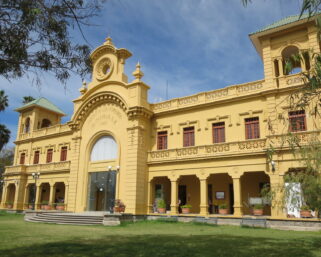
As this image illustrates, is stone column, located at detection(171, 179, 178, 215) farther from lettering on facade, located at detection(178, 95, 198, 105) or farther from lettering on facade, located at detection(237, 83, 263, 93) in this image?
lettering on facade, located at detection(237, 83, 263, 93)

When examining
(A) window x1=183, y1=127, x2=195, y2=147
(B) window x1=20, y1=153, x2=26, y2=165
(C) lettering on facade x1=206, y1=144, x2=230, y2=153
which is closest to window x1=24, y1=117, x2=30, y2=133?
(B) window x1=20, y1=153, x2=26, y2=165

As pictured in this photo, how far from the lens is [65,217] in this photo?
21.1 m

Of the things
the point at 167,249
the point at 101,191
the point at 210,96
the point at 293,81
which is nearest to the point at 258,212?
the point at 293,81

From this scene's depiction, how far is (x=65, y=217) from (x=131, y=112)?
9109mm

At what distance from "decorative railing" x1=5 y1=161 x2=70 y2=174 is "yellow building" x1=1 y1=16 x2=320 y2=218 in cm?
23

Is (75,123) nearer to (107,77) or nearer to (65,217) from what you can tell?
(107,77)

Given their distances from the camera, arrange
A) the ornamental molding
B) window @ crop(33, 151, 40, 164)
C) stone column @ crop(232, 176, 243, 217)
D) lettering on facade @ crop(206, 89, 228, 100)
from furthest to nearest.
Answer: window @ crop(33, 151, 40, 164) < the ornamental molding < lettering on facade @ crop(206, 89, 228, 100) < stone column @ crop(232, 176, 243, 217)

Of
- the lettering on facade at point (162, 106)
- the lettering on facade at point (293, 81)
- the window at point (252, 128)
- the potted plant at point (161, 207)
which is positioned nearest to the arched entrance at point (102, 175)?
the potted plant at point (161, 207)

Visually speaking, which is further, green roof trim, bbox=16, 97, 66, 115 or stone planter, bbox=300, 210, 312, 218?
green roof trim, bbox=16, 97, 66, 115

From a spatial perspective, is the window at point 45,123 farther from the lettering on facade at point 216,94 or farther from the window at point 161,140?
the lettering on facade at point 216,94

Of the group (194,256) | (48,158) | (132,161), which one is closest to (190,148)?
(132,161)

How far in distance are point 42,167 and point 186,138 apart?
17.8 metres

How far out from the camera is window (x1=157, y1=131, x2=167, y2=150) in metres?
24.2

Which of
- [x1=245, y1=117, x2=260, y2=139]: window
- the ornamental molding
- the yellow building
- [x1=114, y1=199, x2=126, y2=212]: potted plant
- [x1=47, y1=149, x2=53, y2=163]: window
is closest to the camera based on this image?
the yellow building
